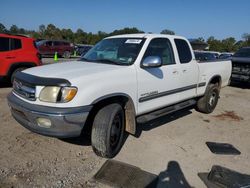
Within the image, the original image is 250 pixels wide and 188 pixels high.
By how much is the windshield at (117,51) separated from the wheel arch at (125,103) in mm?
624

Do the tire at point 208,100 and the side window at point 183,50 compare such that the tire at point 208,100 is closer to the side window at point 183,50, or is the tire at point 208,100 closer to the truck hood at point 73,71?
the side window at point 183,50

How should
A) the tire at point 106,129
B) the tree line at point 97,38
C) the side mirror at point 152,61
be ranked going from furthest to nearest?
the tree line at point 97,38
the side mirror at point 152,61
the tire at point 106,129

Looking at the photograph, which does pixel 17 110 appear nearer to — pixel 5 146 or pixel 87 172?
pixel 5 146

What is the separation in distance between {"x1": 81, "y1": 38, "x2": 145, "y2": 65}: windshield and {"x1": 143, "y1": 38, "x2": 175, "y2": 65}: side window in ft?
0.69

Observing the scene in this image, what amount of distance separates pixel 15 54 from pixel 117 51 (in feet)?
16.8

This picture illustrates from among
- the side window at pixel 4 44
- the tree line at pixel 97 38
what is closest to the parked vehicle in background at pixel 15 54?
the side window at pixel 4 44

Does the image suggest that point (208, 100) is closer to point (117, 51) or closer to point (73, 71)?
point (117, 51)

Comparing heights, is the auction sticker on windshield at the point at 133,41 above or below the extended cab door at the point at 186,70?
above

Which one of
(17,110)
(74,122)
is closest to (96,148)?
(74,122)

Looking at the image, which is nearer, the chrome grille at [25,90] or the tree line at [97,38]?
the chrome grille at [25,90]

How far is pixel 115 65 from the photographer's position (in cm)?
437

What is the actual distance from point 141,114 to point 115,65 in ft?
3.20

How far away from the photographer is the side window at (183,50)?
18.2ft

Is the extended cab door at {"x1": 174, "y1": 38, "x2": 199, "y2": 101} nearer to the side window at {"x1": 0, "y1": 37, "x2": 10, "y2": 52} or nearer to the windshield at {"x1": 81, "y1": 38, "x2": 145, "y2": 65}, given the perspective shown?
the windshield at {"x1": 81, "y1": 38, "x2": 145, "y2": 65}
